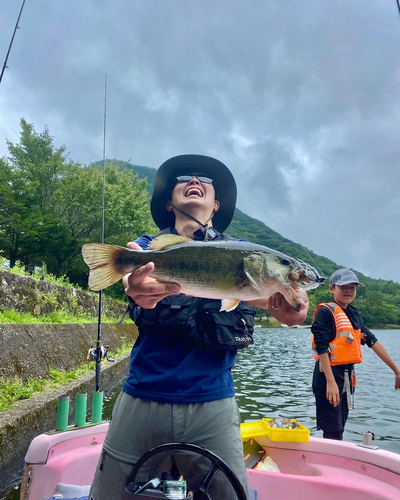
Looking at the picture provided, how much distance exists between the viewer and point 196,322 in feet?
7.07

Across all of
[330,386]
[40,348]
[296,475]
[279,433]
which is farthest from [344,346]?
[40,348]


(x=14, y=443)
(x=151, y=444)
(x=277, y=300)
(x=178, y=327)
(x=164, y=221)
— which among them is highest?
(x=164, y=221)

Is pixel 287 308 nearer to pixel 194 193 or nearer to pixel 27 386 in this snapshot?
pixel 194 193

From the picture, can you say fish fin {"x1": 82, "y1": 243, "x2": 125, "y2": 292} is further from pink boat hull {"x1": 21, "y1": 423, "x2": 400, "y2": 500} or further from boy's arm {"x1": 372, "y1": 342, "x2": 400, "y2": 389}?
boy's arm {"x1": 372, "y1": 342, "x2": 400, "y2": 389}

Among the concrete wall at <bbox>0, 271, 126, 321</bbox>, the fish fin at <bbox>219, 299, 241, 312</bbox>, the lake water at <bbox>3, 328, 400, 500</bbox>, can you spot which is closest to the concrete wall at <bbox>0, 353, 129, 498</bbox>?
the lake water at <bbox>3, 328, 400, 500</bbox>

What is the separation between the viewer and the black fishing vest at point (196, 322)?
2.11 metres

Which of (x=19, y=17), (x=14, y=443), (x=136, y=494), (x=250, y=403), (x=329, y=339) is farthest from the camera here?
(x=250, y=403)

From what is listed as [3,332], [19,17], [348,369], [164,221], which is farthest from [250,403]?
[19,17]

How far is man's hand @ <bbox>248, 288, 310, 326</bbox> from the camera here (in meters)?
1.97

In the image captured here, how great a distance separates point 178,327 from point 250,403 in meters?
9.62

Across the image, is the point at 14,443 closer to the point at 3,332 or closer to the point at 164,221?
the point at 3,332

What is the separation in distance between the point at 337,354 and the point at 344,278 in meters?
1.11

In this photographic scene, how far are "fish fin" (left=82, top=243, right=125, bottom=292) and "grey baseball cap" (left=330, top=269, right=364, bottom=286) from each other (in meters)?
4.10

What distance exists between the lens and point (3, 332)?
5.82m
